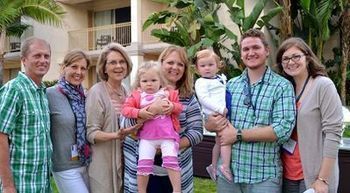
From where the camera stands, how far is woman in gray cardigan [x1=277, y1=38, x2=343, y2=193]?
10.0 ft

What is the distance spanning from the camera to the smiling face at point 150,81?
11.5 ft

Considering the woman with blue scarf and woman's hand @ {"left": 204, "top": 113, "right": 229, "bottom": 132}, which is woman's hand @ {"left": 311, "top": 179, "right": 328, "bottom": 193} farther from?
the woman with blue scarf

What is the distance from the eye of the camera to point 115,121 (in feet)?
12.0

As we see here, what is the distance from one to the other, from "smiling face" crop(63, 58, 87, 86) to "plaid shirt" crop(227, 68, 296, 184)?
1.37 meters

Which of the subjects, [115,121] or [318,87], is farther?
[115,121]

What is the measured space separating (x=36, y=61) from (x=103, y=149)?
3.00 feet

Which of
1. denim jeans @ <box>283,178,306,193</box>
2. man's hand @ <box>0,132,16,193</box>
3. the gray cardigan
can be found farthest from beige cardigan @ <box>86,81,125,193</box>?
denim jeans @ <box>283,178,306,193</box>

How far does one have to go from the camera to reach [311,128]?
10.2ft

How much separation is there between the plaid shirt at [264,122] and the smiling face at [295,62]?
0.10 metres

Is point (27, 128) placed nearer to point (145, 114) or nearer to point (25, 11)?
point (145, 114)

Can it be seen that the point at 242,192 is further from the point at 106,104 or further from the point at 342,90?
the point at 342,90

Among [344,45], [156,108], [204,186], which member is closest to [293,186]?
[156,108]

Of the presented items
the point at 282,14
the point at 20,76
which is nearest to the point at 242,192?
the point at 20,76

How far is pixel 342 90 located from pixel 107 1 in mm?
13761
